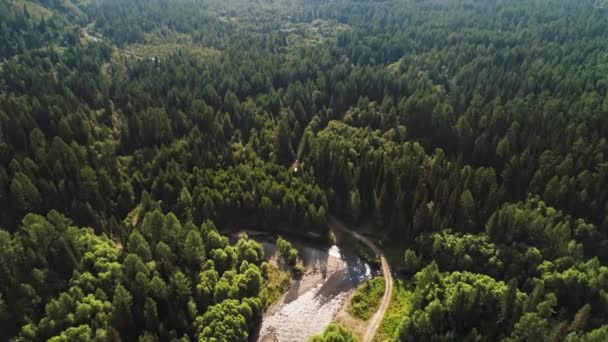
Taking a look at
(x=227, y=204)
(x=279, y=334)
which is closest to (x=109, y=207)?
(x=227, y=204)

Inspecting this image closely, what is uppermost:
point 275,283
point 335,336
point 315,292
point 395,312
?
point 335,336

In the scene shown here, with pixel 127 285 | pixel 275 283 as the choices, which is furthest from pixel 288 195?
pixel 127 285

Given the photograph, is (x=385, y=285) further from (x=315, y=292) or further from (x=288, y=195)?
(x=288, y=195)

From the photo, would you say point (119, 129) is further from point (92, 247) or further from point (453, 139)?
point (453, 139)

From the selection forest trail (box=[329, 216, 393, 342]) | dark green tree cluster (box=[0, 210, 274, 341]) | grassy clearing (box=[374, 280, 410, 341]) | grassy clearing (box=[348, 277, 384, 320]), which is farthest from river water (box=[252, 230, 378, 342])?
grassy clearing (box=[374, 280, 410, 341])

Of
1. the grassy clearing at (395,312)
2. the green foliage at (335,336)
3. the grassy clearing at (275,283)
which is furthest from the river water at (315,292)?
the green foliage at (335,336)

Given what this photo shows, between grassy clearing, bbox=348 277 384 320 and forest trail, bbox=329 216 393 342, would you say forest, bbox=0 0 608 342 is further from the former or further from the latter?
grassy clearing, bbox=348 277 384 320

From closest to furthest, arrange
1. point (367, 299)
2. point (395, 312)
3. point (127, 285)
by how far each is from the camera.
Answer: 1. point (127, 285)
2. point (395, 312)
3. point (367, 299)

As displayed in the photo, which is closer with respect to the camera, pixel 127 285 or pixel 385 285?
pixel 127 285
